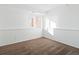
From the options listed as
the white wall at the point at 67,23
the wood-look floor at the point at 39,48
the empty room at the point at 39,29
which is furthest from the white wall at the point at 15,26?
the white wall at the point at 67,23

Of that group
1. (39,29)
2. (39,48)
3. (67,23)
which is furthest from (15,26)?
(67,23)

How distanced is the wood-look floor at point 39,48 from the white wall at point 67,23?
129 millimetres

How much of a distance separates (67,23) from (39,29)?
0.54 m

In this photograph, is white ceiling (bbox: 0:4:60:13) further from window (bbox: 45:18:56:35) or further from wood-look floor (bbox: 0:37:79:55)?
wood-look floor (bbox: 0:37:79:55)

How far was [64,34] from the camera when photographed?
6.16 ft

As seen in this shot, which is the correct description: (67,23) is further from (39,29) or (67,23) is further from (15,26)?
(15,26)

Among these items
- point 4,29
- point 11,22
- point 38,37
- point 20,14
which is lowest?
point 38,37

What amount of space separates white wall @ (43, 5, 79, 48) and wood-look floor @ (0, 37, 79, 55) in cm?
13

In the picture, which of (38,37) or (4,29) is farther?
(38,37)

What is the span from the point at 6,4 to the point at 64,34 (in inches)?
47.0

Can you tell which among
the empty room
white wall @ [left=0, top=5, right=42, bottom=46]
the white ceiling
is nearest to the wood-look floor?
Answer: the empty room
